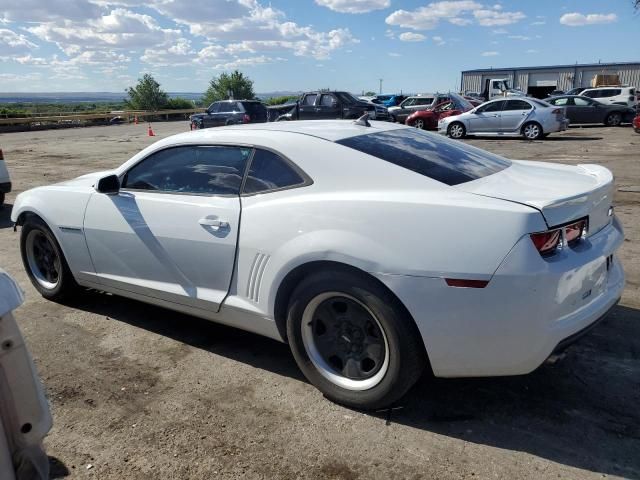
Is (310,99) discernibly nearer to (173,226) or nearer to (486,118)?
(486,118)

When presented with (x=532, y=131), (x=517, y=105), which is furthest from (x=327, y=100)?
(x=532, y=131)

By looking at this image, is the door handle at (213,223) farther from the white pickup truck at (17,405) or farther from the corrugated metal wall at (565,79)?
the corrugated metal wall at (565,79)

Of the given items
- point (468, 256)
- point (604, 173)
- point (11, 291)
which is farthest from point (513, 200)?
point (11, 291)

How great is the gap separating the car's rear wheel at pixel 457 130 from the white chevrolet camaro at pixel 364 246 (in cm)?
1727

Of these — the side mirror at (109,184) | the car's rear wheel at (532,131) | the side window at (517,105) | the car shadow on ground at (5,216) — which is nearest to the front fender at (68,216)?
the side mirror at (109,184)

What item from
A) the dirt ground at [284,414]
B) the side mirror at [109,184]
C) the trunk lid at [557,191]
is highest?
the trunk lid at [557,191]

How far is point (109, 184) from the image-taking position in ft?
12.6

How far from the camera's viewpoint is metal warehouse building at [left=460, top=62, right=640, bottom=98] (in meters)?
59.2

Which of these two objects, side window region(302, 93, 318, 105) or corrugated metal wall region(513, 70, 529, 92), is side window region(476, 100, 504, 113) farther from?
corrugated metal wall region(513, 70, 529, 92)

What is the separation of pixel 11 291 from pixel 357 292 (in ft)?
5.09

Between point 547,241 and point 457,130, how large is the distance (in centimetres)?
1883

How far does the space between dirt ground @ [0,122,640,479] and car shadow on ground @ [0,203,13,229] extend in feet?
14.1

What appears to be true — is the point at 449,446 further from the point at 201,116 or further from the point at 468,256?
the point at 201,116

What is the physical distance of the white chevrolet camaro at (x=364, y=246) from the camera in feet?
8.16
